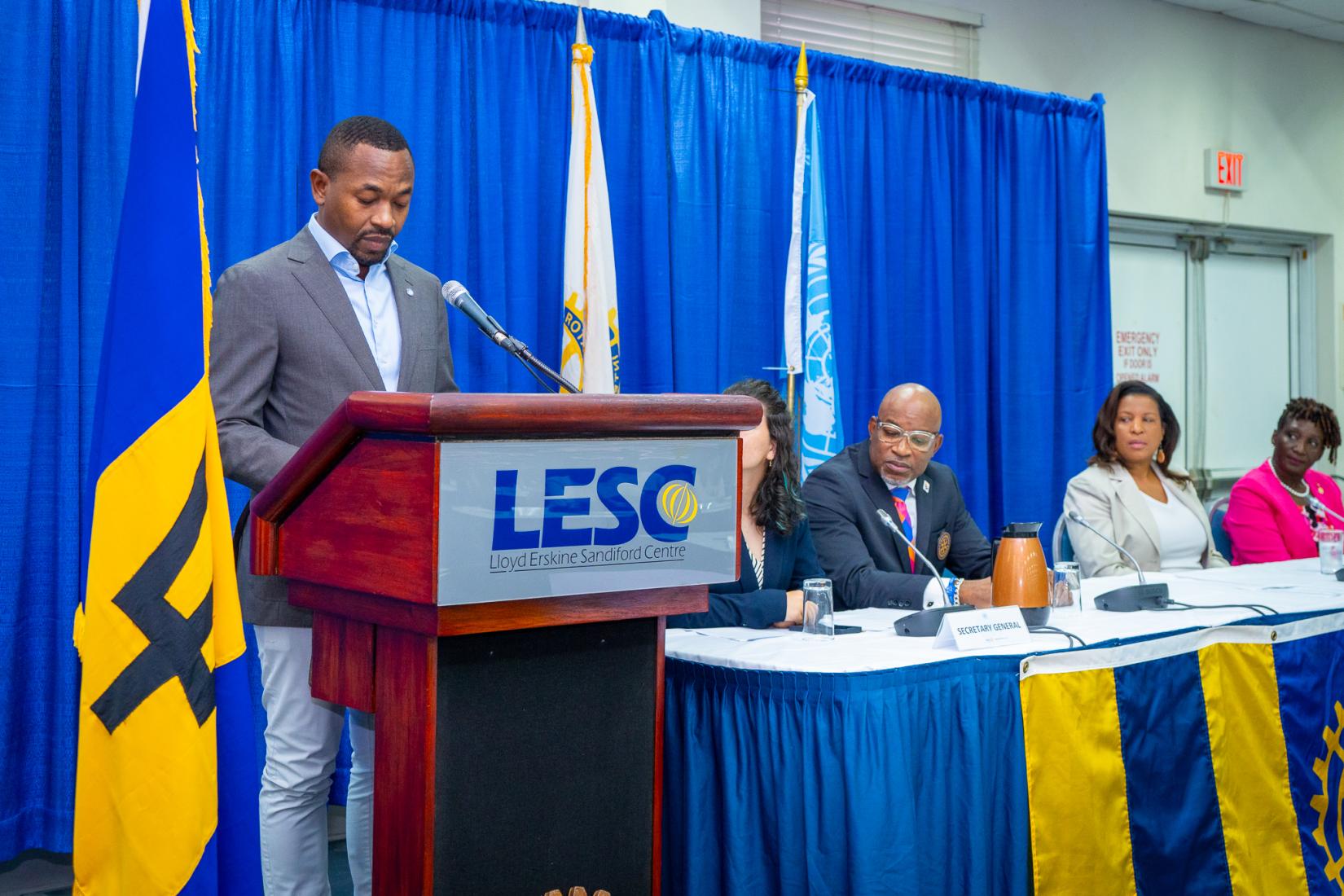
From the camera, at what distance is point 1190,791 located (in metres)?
2.46

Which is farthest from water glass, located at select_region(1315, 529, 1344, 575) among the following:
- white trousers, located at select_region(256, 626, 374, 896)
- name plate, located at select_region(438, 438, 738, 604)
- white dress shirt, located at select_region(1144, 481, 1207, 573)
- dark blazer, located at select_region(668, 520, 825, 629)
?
white trousers, located at select_region(256, 626, 374, 896)

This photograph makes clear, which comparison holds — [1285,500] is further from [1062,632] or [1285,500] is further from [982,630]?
[982,630]

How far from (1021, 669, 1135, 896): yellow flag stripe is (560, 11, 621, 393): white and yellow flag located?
1864mm

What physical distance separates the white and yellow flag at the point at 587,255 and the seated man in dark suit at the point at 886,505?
0.80 m

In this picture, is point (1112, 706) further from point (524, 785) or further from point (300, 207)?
point (300, 207)

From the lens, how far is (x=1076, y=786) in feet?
7.29

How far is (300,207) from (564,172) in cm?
87

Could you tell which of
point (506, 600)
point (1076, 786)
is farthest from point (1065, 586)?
point (506, 600)

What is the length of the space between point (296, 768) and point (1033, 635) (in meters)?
1.36

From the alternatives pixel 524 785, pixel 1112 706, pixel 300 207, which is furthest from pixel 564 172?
pixel 524 785

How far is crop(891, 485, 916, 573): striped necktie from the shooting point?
342 cm

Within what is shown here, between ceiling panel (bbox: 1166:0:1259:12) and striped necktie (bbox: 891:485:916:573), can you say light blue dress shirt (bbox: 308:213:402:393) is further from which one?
ceiling panel (bbox: 1166:0:1259:12)

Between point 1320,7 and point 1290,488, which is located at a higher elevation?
point 1320,7

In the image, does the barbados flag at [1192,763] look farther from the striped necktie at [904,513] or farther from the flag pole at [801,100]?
the flag pole at [801,100]
